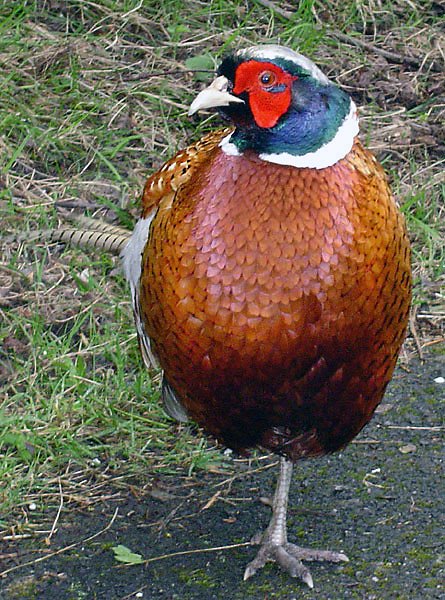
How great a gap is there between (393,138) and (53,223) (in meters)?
1.86

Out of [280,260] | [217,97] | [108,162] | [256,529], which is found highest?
[217,97]

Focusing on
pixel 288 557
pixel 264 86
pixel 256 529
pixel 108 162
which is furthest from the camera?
pixel 108 162

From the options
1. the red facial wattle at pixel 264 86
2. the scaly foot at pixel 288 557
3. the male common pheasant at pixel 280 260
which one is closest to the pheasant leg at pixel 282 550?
the scaly foot at pixel 288 557

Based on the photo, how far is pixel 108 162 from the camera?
479 cm

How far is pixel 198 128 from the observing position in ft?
16.3

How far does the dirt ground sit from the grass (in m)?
0.15

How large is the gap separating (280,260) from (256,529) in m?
1.15

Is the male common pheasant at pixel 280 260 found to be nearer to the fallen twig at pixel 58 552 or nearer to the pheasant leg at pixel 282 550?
the pheasant leg at pixel 282 550

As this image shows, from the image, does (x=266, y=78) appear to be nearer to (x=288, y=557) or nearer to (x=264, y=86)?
(x=264, y=86)

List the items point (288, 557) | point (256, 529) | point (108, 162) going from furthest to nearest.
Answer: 1. point (108, 162)
2. point (256, 529)
3. point (288, 557)

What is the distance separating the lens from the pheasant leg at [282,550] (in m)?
3.03

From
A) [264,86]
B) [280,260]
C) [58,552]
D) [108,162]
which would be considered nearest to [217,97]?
[264,86]

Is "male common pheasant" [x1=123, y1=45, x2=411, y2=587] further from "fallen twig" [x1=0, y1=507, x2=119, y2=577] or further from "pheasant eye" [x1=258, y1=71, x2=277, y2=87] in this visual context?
"fallen twig" [x1=0, y1=507, x2=119, y2=577]

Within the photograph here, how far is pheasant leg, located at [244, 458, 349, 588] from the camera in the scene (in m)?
3.03
